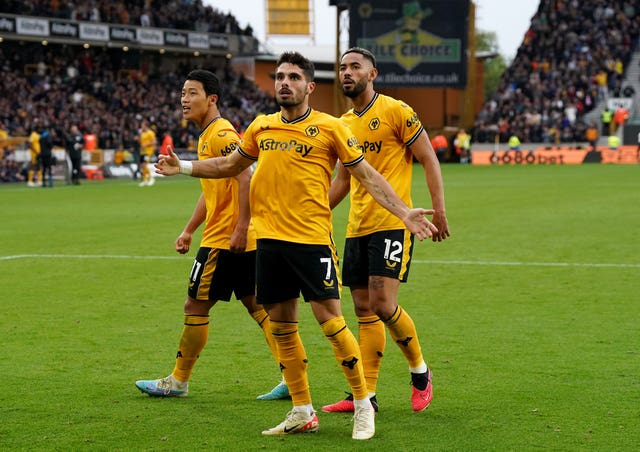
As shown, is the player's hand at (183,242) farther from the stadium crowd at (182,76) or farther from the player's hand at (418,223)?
the stadium crowd at (182,76)

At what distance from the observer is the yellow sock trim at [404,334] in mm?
6574

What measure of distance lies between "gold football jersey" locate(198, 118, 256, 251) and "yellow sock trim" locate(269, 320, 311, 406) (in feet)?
3.07

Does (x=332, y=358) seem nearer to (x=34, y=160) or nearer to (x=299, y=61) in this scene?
(x=299, y=61)

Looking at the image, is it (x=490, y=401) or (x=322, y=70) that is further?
(x=322, y=70)

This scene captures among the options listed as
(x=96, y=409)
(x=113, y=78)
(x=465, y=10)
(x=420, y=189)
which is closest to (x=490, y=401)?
(x=96, y=409)

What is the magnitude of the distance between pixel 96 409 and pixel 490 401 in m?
2.42

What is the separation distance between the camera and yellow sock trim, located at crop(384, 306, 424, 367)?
6.57 m

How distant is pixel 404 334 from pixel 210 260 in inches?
52.4

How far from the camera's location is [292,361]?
237 inches

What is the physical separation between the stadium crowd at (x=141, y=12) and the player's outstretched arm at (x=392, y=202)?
48.4m

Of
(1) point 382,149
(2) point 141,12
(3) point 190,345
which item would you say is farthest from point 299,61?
(2) point 141,12

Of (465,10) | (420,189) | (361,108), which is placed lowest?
(420,189)

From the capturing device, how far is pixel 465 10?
5384 cm

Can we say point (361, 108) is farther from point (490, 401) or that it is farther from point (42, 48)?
point (42, 48)
